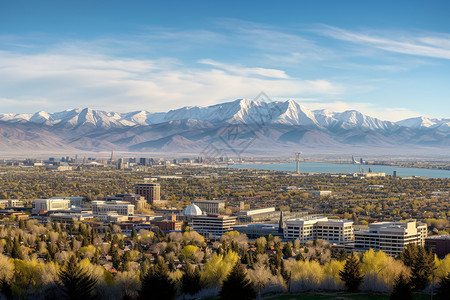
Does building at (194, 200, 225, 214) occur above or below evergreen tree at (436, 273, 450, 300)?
above

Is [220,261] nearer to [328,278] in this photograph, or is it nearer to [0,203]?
[328,278]

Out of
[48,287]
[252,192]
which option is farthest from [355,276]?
[252,192]

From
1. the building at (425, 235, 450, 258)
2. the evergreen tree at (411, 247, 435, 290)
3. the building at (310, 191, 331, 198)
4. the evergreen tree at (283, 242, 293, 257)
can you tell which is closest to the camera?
the evergreen tree at (411, 247, 435, 290)

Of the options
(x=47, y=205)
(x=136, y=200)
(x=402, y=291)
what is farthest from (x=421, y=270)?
(x=136, y=200)

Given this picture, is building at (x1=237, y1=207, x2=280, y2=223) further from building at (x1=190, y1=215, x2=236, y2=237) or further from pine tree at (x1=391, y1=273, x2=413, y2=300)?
pine tree at (x1=391, y1=273, x2=413, y2=300)

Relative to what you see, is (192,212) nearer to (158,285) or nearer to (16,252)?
(16,252)

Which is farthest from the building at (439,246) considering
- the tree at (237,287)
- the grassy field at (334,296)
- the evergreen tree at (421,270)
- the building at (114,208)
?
the building at (114,208)

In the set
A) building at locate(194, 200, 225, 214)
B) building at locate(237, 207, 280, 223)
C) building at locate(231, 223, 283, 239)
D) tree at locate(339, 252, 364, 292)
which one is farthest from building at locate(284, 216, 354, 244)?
building at locate(194, 200, 225, 214)
